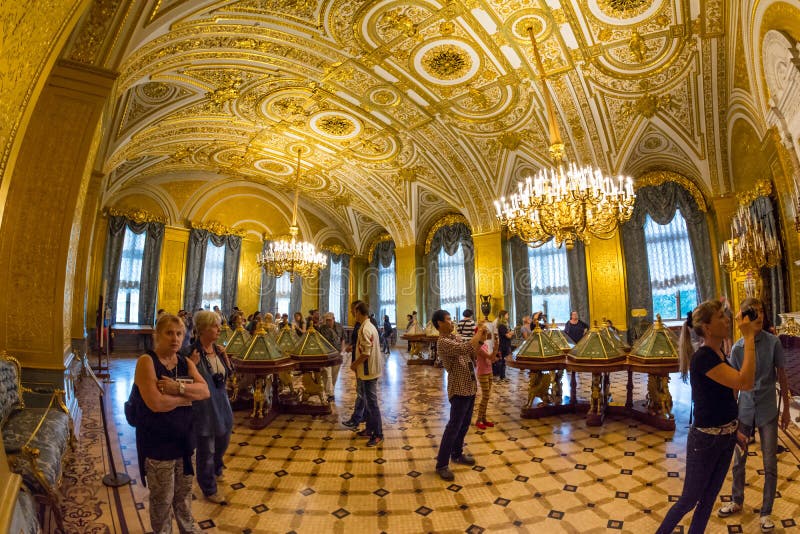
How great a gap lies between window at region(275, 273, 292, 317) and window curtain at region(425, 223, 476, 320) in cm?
511

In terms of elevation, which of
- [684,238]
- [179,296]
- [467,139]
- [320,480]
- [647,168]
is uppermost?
[467,139]

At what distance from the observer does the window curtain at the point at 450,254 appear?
12.8 m

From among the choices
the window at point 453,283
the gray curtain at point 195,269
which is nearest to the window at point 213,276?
the gray curtain at point 195,269

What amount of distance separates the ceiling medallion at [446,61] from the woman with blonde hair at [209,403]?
6.10 metres

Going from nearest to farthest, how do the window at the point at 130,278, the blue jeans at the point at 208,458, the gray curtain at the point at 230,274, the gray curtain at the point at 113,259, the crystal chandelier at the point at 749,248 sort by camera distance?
the blue jeans at the point at 208,458
the crystal chandelier at the point at 749,248
the gray curtain at the point at 113,259
the window at the point at 130,278
the gray curtain at the point at 230,274

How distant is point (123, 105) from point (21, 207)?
415cm

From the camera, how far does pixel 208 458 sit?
9.09 ft

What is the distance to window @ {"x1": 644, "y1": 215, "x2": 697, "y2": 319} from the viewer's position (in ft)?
30.8

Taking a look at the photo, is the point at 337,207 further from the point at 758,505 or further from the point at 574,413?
the point at 758,505

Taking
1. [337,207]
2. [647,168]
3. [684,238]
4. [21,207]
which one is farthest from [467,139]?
[21,207]

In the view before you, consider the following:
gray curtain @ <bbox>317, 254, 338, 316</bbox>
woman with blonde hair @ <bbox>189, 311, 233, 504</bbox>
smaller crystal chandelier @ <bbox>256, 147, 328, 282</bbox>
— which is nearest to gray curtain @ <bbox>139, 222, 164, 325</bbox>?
smaller crystal chandelier @ <bbox>256, 147, 328, 282</bbox>

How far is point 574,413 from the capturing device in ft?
16.8

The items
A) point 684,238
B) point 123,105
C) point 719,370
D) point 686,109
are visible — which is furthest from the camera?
point 684,238

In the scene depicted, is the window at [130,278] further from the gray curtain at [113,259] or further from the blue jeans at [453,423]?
the blue jeans at [453,423]
